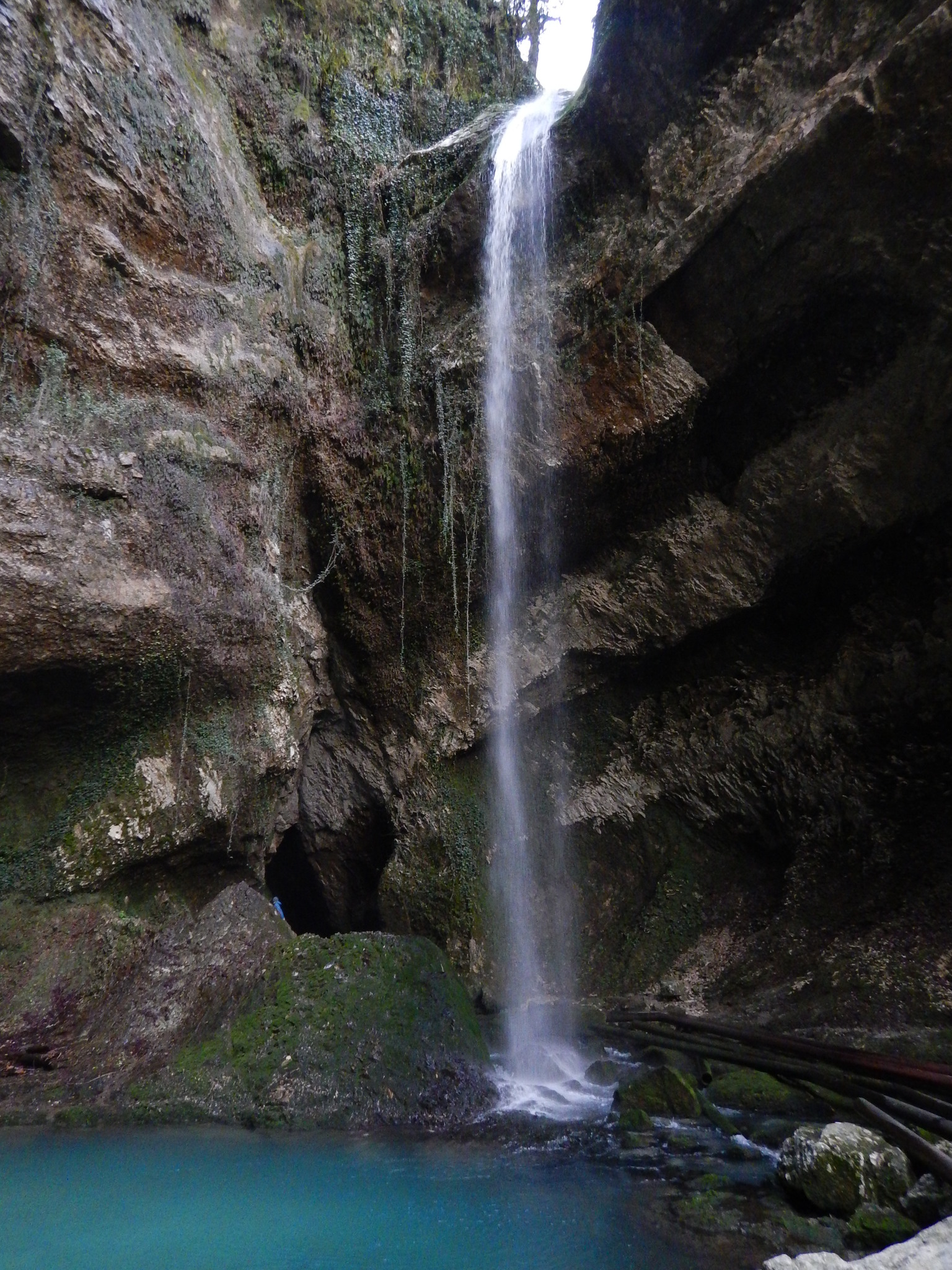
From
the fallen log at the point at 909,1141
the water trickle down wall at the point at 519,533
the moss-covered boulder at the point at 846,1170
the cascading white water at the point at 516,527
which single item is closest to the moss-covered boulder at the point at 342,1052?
the cascading white water at the point at 516,527

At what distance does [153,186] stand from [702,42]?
4996mm

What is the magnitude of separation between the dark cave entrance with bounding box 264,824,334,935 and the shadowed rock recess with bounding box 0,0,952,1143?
1.97 feet

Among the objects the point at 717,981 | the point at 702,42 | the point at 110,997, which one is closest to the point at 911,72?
the point at 702,42

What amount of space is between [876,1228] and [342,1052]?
11.5ft

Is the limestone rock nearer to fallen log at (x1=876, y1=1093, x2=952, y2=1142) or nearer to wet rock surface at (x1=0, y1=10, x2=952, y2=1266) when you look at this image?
fallen log at (x1=876, y1=1093, x2=952, y2=1142)

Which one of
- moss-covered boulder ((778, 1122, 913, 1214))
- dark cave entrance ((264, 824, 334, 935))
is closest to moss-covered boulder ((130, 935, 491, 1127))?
moss-covered boulder ((778, 1122, 913, 1214))

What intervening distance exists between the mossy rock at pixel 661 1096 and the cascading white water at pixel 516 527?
89.1 inches

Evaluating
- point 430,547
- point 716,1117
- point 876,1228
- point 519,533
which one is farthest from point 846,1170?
point 430,547

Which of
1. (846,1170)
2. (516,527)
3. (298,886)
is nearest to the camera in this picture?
(846,1170)

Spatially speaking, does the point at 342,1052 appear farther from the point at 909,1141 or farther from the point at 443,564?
the point at 443,564

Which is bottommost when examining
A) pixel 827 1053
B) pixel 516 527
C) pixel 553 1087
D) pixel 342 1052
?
pixel 553 1087

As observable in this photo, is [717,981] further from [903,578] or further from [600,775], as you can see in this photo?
[903,578]

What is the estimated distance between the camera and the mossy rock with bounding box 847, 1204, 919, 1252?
316 centimetres

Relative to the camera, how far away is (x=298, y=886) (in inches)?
419
